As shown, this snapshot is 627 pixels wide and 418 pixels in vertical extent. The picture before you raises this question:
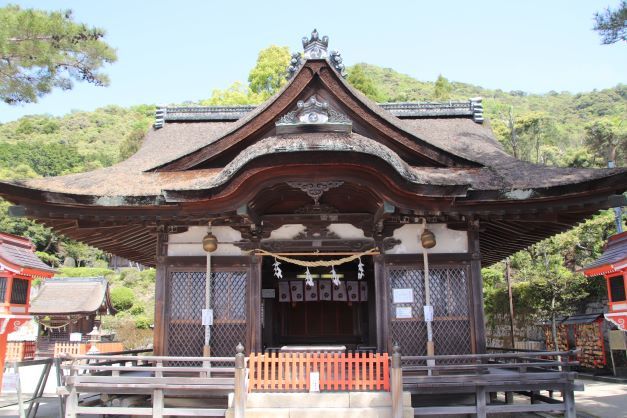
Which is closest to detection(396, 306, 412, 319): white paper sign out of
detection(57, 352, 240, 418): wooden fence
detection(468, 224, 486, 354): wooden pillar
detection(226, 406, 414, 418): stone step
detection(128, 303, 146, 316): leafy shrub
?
detection(468, 224, 486, 354): wooden pillar

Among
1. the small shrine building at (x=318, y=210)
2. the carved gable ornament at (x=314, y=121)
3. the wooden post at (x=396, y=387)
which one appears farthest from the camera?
the carved gable ornament at (x=314, y=121)

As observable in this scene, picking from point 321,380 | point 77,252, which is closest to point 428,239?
point 321,380

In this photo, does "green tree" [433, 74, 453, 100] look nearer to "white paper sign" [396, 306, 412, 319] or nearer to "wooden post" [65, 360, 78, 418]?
"white paper sign" [396, 306, 412, 319]

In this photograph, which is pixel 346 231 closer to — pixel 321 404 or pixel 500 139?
pixel 321 404

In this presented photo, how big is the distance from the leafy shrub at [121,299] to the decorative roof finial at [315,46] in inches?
1539

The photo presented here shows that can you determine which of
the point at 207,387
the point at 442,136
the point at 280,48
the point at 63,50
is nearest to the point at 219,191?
the point at 207,387

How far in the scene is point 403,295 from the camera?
9398mm

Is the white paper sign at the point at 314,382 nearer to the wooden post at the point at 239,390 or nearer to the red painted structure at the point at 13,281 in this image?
the wooden post at the point at 239,390

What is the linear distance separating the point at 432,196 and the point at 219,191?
343cm

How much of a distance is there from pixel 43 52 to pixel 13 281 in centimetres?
465

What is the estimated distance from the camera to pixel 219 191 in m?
8.30

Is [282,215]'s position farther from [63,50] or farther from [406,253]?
[63,50]

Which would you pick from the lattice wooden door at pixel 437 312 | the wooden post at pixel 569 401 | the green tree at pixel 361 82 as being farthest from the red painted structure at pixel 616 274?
the green tree at pixel 361 82

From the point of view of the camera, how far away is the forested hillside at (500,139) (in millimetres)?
23172
